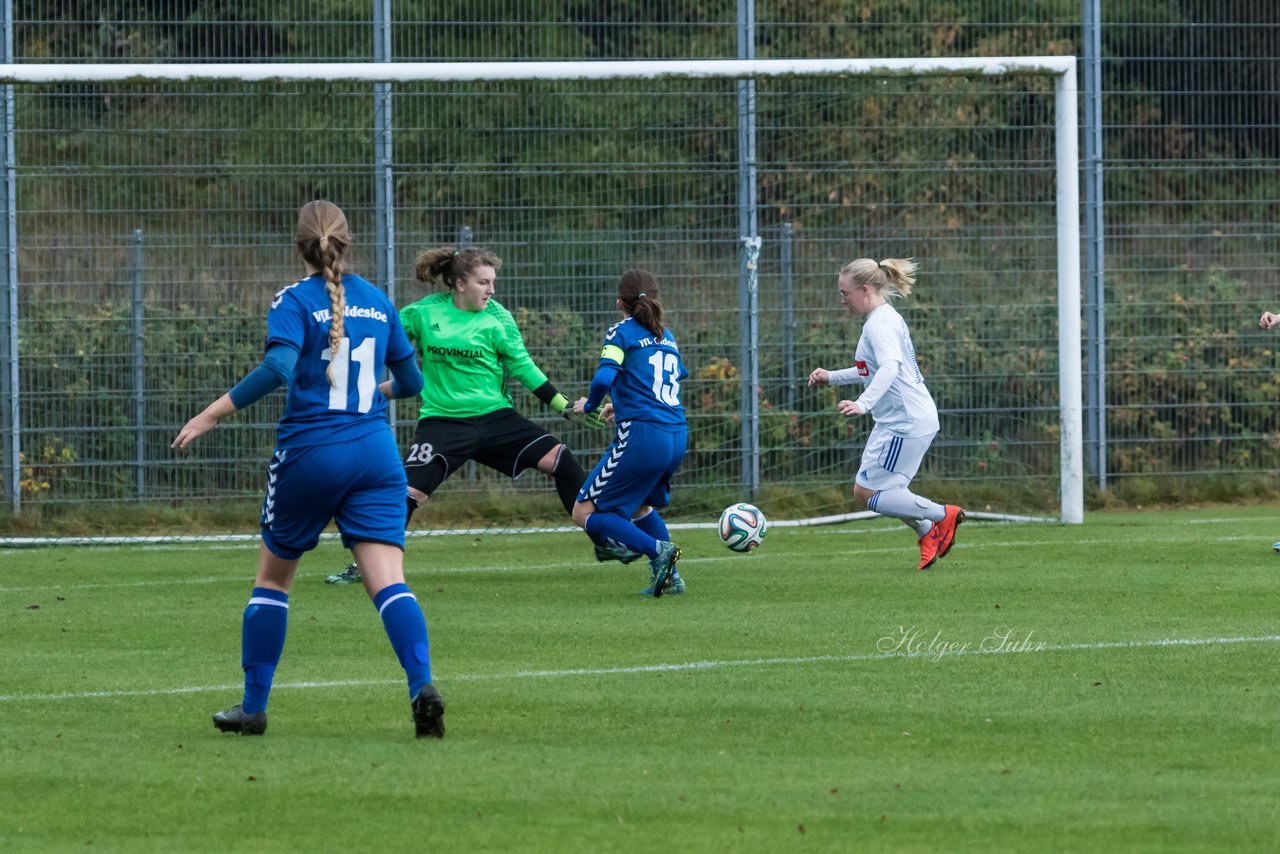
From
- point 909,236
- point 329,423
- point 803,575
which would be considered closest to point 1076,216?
point 909,236

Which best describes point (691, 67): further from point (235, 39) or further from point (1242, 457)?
point (1242, 457)

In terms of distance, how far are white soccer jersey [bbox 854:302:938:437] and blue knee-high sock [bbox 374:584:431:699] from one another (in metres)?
5.12

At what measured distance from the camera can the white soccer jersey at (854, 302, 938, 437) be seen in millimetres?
10750

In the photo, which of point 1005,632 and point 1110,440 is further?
point 1110,440

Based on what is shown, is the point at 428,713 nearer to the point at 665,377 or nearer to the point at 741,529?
the point at 665,377

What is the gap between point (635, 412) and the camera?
10.2m

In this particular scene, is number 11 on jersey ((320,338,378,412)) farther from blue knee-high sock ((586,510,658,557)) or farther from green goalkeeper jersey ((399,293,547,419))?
green goalkeeper jersey ((399,293,547,419))

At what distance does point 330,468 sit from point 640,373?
432 cm

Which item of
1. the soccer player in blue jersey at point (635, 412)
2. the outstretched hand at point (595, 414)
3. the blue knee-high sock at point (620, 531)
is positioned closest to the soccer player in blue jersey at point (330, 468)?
the blue knee-high sock at point (620, 531)

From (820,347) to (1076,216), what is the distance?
8.14ft

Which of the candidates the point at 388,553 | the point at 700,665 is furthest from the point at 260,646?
the point at 700,665

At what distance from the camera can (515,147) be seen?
14.6 metres

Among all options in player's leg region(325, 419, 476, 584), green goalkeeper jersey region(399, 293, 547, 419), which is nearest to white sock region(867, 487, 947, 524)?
green goalkeeper jersey region(399, 293, 547, 419)

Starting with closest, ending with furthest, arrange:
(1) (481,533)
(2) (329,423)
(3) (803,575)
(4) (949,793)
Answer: (4) (949,793)
(2) (329,423)
(3) (803,575)
(1) (481,533)
